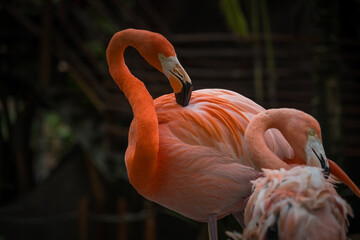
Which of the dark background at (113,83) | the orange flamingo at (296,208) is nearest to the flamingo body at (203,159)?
the orange flamingo at (296,208)

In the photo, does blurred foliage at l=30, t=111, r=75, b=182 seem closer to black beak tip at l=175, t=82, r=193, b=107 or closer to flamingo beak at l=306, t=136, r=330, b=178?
black beak tip at l=175, t=82, r=193, b=107

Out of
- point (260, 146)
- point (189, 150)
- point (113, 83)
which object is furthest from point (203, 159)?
point (113, 83)

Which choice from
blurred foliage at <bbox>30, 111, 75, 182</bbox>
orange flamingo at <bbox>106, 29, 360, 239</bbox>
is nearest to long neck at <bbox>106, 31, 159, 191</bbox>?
orange flamingo at <bbox>106, 29, 360, 239</bbox>

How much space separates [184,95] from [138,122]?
183mm

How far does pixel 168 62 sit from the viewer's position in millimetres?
1522

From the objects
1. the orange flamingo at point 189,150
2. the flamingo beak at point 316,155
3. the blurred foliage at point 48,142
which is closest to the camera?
the flamingo beak at point 316,155

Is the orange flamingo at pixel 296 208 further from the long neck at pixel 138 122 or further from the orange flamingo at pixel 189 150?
the long neck at pixel 138 122

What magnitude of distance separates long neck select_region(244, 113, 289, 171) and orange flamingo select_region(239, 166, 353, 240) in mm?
41

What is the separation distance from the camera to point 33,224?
17.3 ft

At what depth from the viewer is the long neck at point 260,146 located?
140cm

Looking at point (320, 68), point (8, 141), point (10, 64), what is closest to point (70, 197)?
point (8, 141)

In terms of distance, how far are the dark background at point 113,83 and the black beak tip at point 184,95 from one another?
1.99m

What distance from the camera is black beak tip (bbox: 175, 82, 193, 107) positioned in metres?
1.53

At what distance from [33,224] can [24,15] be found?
245cm
